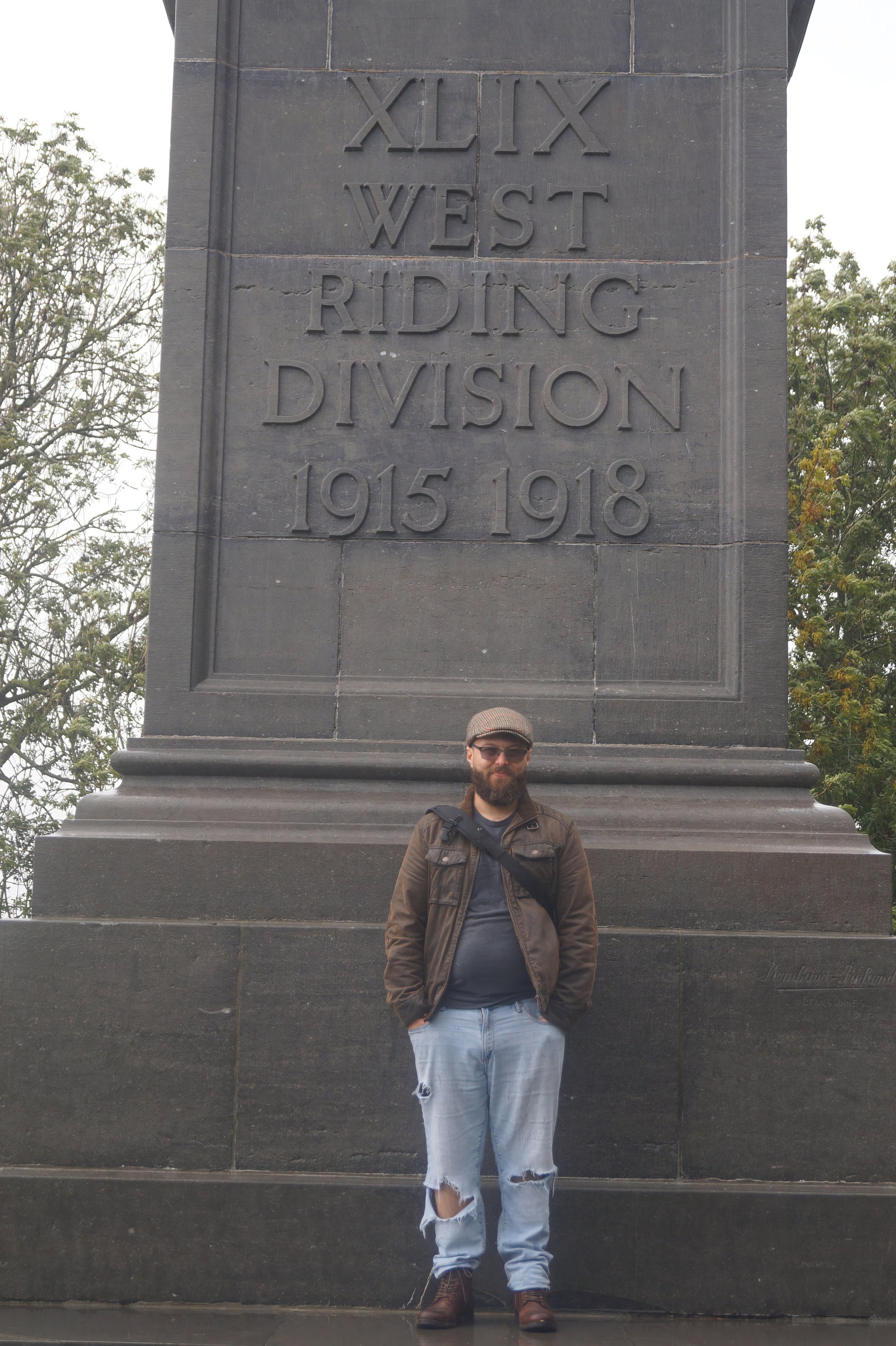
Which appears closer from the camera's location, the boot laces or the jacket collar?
the boot laces

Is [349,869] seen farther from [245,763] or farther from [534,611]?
[534,611]

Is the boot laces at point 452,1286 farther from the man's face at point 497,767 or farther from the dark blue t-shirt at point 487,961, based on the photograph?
the man's face at point 497,767

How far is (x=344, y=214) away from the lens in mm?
6973

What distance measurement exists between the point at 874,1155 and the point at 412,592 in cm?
327

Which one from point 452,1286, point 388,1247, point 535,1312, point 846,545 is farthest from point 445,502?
point 846,545

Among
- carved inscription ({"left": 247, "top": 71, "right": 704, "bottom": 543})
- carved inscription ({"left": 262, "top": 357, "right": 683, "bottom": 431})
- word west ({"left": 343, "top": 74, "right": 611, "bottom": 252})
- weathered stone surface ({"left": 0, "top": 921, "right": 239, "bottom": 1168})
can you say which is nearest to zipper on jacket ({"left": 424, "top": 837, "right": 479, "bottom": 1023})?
weathered stone surface ({"left": 0, "top": 921, "right": 239, "bottom": 1168})

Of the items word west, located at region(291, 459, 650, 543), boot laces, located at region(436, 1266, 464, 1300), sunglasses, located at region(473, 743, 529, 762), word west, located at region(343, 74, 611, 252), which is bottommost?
boot laces, located at region(436, 1266, 464, 1300)

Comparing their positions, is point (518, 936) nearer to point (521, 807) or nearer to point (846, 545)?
point (521, 807)

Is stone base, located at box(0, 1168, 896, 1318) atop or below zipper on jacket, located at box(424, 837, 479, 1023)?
below

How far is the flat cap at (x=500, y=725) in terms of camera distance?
17.6ft

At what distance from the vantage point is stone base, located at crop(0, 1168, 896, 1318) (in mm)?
5633

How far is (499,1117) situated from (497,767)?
1.33 meters

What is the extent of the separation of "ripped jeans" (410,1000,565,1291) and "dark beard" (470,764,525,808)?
777mm

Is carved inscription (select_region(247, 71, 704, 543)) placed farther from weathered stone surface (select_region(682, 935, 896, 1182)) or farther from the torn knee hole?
the torn knee hole
